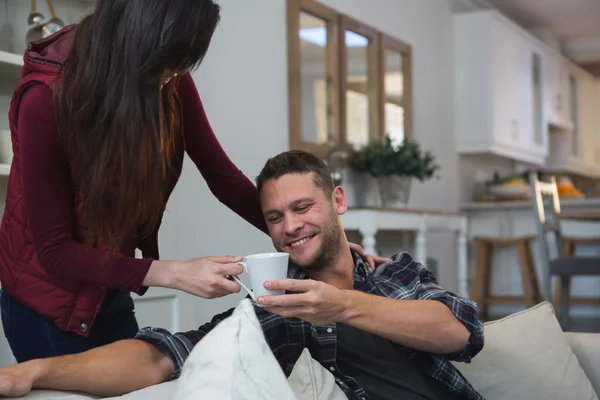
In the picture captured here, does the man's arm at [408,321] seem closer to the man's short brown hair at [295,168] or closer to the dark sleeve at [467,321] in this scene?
the dark sleeve at [467,321]

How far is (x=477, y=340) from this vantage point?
1.50m

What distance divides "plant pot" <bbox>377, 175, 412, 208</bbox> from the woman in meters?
3.42


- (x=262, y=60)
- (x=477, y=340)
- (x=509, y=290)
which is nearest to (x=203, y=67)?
(x=262, y=60)

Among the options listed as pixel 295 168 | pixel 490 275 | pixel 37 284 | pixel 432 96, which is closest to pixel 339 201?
pixel 295 168

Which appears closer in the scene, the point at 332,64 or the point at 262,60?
the point at 262,60

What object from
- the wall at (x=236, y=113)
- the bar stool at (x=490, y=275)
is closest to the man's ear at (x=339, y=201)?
the wall at (x=236, y=113)

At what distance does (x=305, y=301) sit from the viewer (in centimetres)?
116

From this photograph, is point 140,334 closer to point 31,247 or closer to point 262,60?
point 31,247

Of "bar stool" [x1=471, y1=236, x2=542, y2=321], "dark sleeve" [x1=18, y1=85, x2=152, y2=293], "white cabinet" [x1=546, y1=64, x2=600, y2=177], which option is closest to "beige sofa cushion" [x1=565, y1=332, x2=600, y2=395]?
"dark sleeve" [x1=18, y1=85, x2=152, y2=293]

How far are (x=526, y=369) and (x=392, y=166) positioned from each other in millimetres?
2946

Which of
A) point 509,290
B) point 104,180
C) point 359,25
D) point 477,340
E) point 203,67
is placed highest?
point 359,25

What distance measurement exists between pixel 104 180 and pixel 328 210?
0.61 meters

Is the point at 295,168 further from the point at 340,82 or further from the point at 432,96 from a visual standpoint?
the point at 432,96

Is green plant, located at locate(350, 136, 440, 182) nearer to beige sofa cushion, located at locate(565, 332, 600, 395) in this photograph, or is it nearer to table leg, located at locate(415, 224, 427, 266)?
table leg, located at locate(415, 224, 427, 266)
